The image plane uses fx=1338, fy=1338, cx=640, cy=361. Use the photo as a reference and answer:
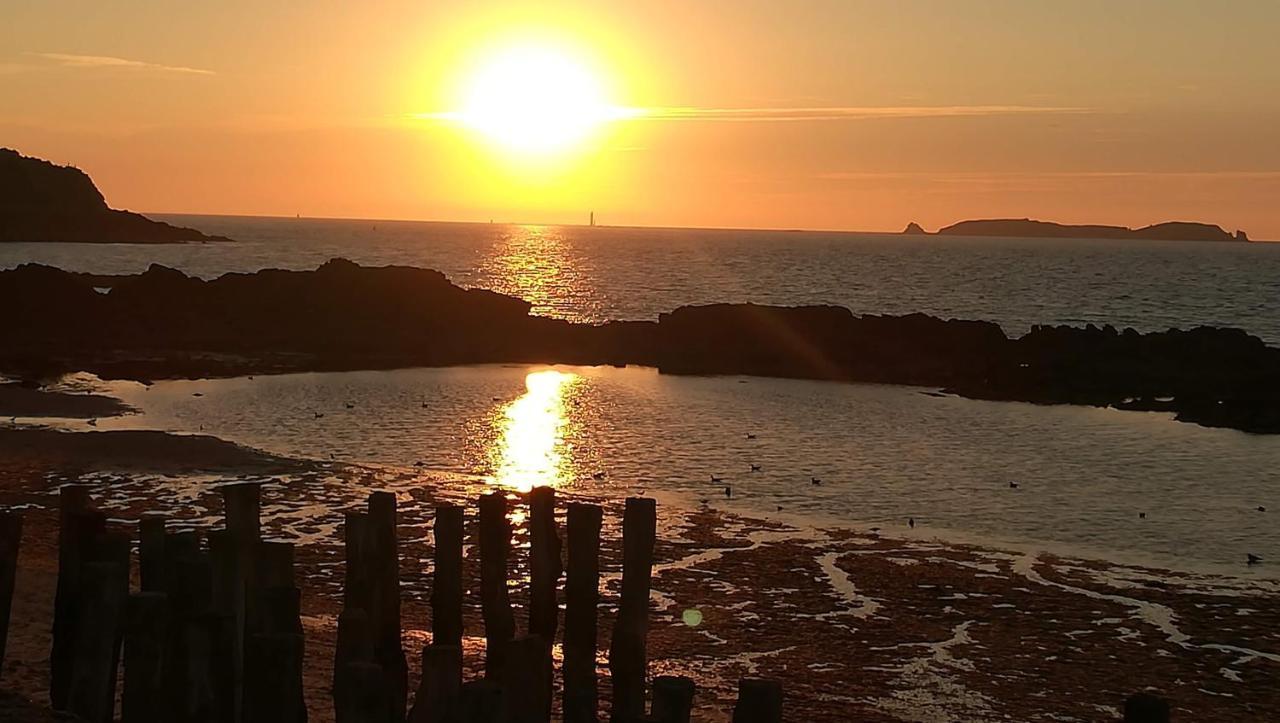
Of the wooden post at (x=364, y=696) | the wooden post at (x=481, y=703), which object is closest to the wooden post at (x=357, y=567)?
the wooden post at (x=364, y=696)

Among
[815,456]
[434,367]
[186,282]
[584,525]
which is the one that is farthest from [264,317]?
[584,525]

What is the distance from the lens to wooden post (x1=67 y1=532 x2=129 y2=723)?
10484 mm

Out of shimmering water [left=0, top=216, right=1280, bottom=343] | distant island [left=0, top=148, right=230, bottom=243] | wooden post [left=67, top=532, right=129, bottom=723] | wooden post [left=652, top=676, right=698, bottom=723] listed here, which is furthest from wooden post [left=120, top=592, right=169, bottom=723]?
distant island [left=0, top=148, right=230, bottom=243]

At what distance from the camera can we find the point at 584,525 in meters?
11.5

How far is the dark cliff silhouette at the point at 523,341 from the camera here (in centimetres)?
5091

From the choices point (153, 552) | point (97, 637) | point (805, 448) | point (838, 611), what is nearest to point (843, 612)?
point (838, 611)

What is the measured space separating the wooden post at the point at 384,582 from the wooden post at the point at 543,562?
128 cm

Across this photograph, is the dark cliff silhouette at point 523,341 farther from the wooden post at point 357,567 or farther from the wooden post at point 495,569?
the wooden post at point 357,567

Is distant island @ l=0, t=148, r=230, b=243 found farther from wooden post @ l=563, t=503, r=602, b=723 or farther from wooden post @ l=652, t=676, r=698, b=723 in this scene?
wooden post @ l=652, t=676, r=698, b=723

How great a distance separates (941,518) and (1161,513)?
5179 mm

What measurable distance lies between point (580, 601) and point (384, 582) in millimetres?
1774

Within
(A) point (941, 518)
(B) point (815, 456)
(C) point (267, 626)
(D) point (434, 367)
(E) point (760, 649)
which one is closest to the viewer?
(C) point (267, 626)

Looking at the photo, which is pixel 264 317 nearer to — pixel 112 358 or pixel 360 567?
pixel 112 358

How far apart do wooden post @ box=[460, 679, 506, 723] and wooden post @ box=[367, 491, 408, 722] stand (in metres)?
4.16
